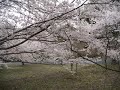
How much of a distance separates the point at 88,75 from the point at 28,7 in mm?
9919

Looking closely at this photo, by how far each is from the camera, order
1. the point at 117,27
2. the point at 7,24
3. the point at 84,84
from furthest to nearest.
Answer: the point at 84,84
the point at 117,27
the point at 7,24

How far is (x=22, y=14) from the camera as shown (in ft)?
11.4

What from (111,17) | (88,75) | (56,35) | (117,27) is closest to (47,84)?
(88,75)

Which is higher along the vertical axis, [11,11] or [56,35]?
[11,11]

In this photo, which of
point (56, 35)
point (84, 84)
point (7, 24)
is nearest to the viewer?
point (56, 35)

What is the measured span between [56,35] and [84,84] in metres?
7.30

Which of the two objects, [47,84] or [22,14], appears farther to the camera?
[47,84]

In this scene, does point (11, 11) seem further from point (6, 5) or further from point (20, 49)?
point (20, 49)

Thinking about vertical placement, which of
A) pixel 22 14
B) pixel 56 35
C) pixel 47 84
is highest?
pixel 22 14

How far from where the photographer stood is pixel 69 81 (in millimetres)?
10938

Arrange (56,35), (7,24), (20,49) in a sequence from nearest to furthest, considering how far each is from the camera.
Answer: (56,35), (7,24), (20,49)

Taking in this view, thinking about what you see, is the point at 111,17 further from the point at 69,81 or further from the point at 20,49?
the point at 69,81

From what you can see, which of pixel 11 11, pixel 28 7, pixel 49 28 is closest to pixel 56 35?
pixel 49 28

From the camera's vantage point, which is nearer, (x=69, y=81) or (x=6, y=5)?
(x=6, y=5)
